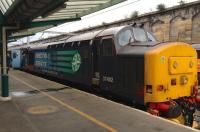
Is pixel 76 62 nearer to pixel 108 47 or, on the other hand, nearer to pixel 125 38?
pixel 108 47

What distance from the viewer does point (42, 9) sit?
1103 centimetres

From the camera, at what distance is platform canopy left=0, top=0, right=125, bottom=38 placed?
10.3 metres

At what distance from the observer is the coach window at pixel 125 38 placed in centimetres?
1157

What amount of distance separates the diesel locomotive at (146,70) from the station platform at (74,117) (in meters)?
0.66

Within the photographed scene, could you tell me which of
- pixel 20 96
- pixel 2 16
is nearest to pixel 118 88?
pixel 20 96

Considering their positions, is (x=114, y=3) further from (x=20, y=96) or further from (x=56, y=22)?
(x=20, y=96)

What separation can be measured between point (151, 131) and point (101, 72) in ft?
17.5

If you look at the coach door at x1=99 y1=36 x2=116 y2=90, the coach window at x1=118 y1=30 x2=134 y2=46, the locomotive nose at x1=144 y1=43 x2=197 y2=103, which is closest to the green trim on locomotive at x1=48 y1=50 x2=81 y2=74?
the coach door at x1=99 y1=36 x2=116 y2=90

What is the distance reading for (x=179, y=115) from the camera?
9844 millimetres

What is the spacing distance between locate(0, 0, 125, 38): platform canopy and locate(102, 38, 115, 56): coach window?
4.23ft

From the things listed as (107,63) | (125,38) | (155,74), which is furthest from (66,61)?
(155,74)

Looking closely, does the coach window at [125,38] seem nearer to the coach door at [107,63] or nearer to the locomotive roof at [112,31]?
the locomotive roof at [112,31]

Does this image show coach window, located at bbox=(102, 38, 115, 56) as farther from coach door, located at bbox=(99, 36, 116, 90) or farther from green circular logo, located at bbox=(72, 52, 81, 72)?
green circular logo, located at bbox=(72, 52, 81, 72)

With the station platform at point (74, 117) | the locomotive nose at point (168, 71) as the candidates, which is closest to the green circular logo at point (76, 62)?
the station platform at point (74, 117)
